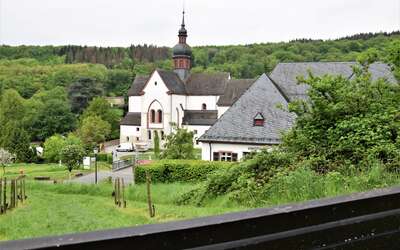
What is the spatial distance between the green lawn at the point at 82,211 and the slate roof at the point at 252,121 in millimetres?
8402

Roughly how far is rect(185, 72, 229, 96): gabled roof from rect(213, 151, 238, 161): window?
34570mm

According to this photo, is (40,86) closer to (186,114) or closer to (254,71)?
(254,71)

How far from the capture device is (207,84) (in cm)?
6250

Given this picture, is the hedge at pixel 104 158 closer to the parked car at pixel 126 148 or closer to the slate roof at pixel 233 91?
the parked car at pixel 126 148

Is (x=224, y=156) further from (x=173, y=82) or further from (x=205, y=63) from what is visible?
(x=205, y=63)

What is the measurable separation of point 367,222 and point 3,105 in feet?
278

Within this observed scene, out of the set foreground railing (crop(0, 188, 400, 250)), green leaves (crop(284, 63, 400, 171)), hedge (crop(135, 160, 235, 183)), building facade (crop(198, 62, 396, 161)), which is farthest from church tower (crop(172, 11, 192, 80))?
foreground railing (crop(0, 188, 400, 250))

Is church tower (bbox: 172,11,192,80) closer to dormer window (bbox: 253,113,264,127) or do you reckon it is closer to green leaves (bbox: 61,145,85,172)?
green leaves (bbox: 61,145,85,172)

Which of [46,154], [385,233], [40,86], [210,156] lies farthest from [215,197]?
[40,86]

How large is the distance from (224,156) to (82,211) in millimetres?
13357

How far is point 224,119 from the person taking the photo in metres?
27.4

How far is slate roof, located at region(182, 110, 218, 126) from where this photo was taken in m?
60.6

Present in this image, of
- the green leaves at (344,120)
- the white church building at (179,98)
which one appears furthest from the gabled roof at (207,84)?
the green leaves at (344,120)

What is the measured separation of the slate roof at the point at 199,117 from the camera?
60.6m
